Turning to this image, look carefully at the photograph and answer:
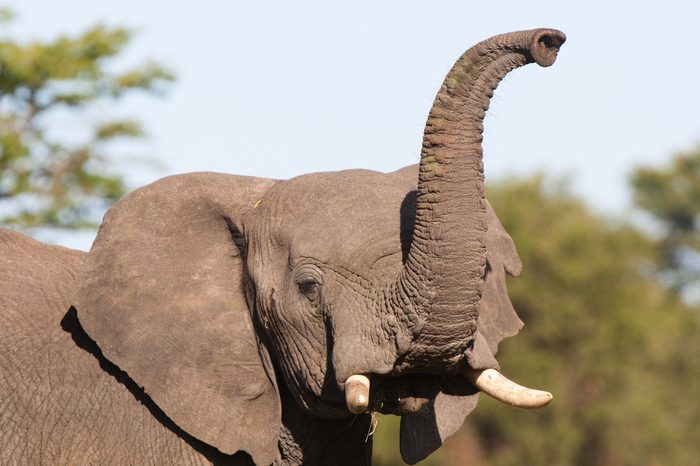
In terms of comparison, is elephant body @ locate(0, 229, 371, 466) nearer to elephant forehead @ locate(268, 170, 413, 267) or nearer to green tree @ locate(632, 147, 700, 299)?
elephant forehead @ locate(268, 170, 413, 267)

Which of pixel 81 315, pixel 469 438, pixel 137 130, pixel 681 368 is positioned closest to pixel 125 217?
pixel 81 315

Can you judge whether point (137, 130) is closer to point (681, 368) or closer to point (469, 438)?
point (469, 438)

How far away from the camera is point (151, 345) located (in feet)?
16.3

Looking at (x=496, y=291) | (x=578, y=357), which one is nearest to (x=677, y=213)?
(x=578, y=357)

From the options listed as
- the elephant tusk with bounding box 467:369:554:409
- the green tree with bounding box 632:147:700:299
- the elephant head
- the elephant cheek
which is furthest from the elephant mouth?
the green tree with bounding box 632:147:700:299

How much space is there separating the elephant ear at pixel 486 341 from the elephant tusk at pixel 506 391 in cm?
19

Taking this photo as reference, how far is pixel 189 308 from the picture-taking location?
5.07 m

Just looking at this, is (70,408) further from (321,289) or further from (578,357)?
(578,357)

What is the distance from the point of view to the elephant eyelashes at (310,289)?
184 inches

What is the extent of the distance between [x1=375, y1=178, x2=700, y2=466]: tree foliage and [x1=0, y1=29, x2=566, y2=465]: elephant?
57.6 feet

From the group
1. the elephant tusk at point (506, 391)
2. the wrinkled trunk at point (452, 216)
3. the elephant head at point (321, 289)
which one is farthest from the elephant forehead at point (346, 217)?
the elephant tusk at point (506, 391)

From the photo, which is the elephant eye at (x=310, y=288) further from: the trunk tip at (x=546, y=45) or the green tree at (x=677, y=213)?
the green tree at (x=677, y=213)

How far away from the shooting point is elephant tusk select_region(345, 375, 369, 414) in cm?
431

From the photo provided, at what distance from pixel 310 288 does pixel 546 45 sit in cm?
113
